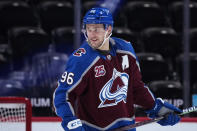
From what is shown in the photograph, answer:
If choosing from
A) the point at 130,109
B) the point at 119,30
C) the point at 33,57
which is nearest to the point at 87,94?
the point at 130,109

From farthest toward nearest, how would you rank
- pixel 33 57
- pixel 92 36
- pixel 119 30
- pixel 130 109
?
pixel 119 30 < pixel 33 57 < pixel 130 109 < pixel 92 36

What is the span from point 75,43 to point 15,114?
1.40 metres

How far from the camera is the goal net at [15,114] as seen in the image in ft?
9.19

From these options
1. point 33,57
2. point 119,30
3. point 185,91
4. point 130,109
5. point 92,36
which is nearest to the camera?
point 92,36

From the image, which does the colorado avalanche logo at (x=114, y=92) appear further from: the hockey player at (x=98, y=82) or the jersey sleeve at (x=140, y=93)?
the jersey sleeve at (x=140, y=93)

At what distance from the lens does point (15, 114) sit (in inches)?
111

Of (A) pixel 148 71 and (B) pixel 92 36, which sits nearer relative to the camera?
(B) pixel 92 36

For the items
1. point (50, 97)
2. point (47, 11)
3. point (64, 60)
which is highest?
point (47, 11)

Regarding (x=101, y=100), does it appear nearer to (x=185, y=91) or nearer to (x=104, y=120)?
(x=104, y=120)

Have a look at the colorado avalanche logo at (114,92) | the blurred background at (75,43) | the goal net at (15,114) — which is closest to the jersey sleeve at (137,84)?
the colorado avalanche logo at (114,92)

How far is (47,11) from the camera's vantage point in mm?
5215

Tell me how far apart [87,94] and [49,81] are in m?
1.71

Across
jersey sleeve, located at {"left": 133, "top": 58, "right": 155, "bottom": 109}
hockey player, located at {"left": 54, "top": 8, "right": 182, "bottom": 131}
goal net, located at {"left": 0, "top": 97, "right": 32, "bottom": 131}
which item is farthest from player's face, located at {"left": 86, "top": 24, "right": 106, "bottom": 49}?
goal net, located at {"left": 0, "top": 97, "right": 32, "bottom": 131}

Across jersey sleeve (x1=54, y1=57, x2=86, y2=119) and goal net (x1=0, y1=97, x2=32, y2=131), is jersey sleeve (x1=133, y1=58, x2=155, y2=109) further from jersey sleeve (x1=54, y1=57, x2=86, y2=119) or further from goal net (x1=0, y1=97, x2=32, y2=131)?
goal net (x1=0, y1=97, x2=32, y2=131)
